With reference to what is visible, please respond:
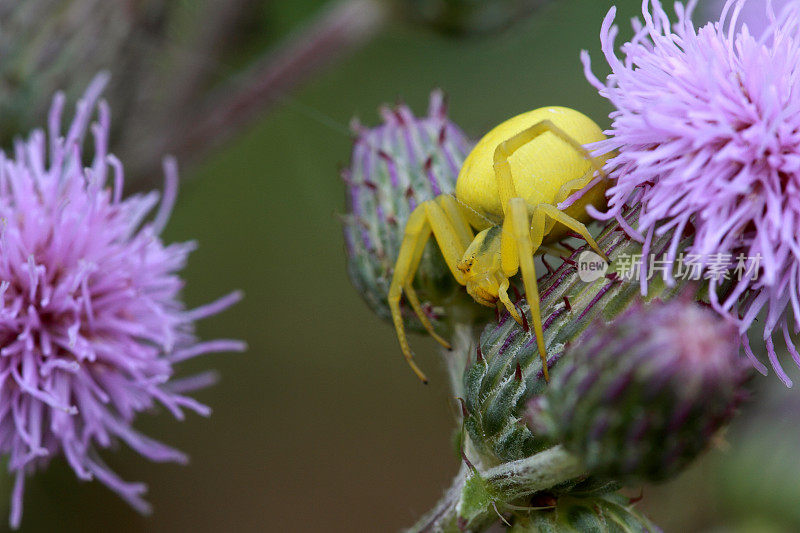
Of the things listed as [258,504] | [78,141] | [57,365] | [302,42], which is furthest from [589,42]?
[258,504]

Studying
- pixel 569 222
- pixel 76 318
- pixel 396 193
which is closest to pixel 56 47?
pixel 76 318

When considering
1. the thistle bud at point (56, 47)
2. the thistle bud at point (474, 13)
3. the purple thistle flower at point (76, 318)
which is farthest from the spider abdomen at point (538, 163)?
the thistle bud at point (56, 47)

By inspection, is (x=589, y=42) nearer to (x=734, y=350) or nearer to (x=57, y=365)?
(x=734, y=350)

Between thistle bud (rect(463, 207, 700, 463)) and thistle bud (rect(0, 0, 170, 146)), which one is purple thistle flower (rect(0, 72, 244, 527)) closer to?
thistle bud (rect(0, 0, 170, 146))

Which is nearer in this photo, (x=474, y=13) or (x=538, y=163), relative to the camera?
(x=538, y=163)

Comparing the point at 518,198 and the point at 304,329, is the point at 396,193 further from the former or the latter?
the point at 304,329

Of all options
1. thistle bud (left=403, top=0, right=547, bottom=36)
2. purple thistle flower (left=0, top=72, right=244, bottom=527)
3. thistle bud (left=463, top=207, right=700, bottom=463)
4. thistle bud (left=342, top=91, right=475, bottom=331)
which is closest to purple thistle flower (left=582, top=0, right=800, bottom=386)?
thistle bud (left=463, top=207, right=700, bottom=463)

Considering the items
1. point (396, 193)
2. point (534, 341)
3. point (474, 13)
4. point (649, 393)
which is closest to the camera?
point (649, 393)

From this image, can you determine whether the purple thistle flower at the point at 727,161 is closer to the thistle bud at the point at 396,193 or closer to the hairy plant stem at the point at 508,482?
the hairy plant stem at the point at 508,482
